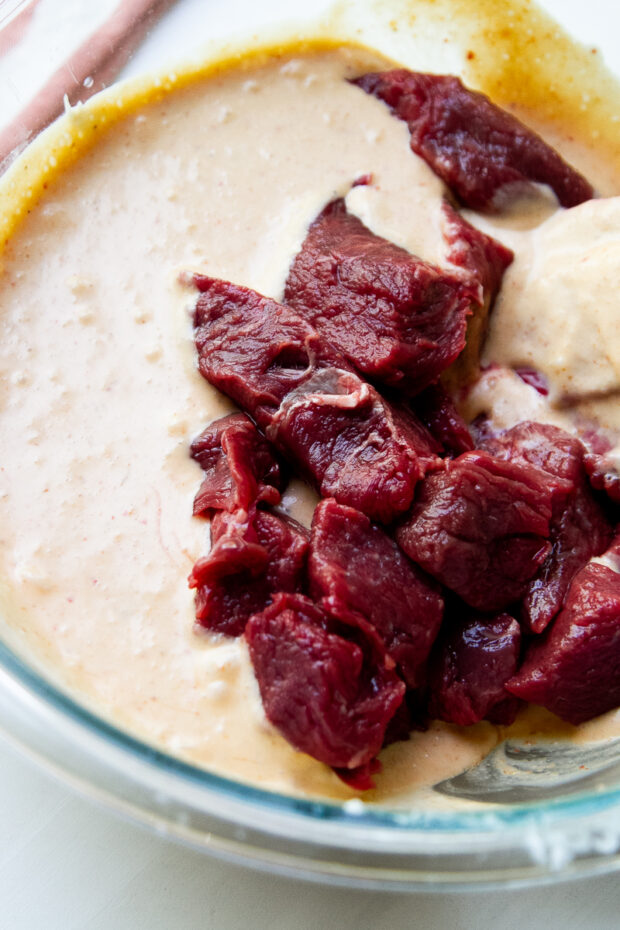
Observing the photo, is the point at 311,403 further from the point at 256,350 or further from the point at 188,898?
the point at 188,898

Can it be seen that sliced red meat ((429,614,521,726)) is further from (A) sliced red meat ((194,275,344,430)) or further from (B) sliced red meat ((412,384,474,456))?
(A) sliced red meat ((194,275,344,430))

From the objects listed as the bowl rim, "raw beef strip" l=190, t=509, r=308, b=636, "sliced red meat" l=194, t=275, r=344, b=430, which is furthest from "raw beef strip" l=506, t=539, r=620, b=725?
"sliced red meat" l=194, t=275, r=344, b=430

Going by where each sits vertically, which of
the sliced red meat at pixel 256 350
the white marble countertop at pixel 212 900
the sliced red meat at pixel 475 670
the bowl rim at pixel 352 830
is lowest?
the white marble countertop at pixel 212 900

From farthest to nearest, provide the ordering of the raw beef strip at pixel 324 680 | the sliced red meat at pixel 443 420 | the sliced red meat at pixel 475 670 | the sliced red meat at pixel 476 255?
1. the sliced red meat at pixel 476 255
2. the sliced red meat at pixel 443 420
3. the sliced red meat at pixel 475 670
4. the raw beef strip at pixel 324 680

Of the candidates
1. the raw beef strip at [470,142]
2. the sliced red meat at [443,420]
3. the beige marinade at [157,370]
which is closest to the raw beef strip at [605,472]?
the sliced red meat at [443,420]

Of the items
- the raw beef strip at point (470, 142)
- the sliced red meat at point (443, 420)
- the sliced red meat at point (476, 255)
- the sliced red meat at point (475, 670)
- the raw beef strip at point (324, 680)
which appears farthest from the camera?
the raw beef strip at point (470, 142)

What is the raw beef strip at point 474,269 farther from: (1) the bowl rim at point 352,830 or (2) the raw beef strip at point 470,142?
A: (1) the bowl rim at point 352,830

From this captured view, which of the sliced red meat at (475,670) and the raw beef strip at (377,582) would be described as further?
the sliced red meat at (475,670)
